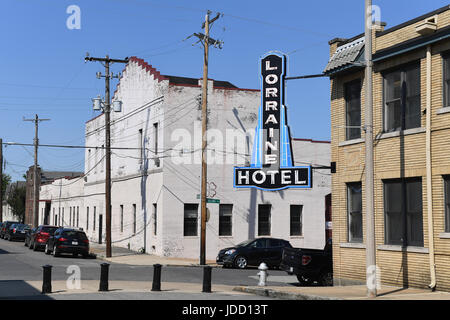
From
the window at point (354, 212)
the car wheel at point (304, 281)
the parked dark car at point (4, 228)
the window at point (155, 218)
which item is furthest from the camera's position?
the parked dark car at point (4, 228)

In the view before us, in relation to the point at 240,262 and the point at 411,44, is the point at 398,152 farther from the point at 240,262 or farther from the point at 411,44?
the point at 240,262

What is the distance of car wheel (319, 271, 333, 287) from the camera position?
67.4 ft

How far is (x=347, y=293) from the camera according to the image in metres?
15.7

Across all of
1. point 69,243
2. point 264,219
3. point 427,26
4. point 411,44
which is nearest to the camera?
point 427,26

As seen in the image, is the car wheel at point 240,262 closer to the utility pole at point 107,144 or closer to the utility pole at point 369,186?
the utility pole at point 107,144

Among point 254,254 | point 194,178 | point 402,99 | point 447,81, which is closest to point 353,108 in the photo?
point 402,99

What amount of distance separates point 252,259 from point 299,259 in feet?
28.0

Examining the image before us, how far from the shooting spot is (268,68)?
21000 millimetres

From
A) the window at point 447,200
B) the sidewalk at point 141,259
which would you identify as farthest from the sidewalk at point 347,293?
the sidewalk at point 141,259

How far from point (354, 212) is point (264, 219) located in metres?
17.1

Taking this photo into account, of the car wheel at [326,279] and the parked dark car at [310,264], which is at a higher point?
the parked dark car at [310,264]

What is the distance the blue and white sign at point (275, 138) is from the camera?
68.1 ft

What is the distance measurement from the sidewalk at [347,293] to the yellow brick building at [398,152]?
50cm
